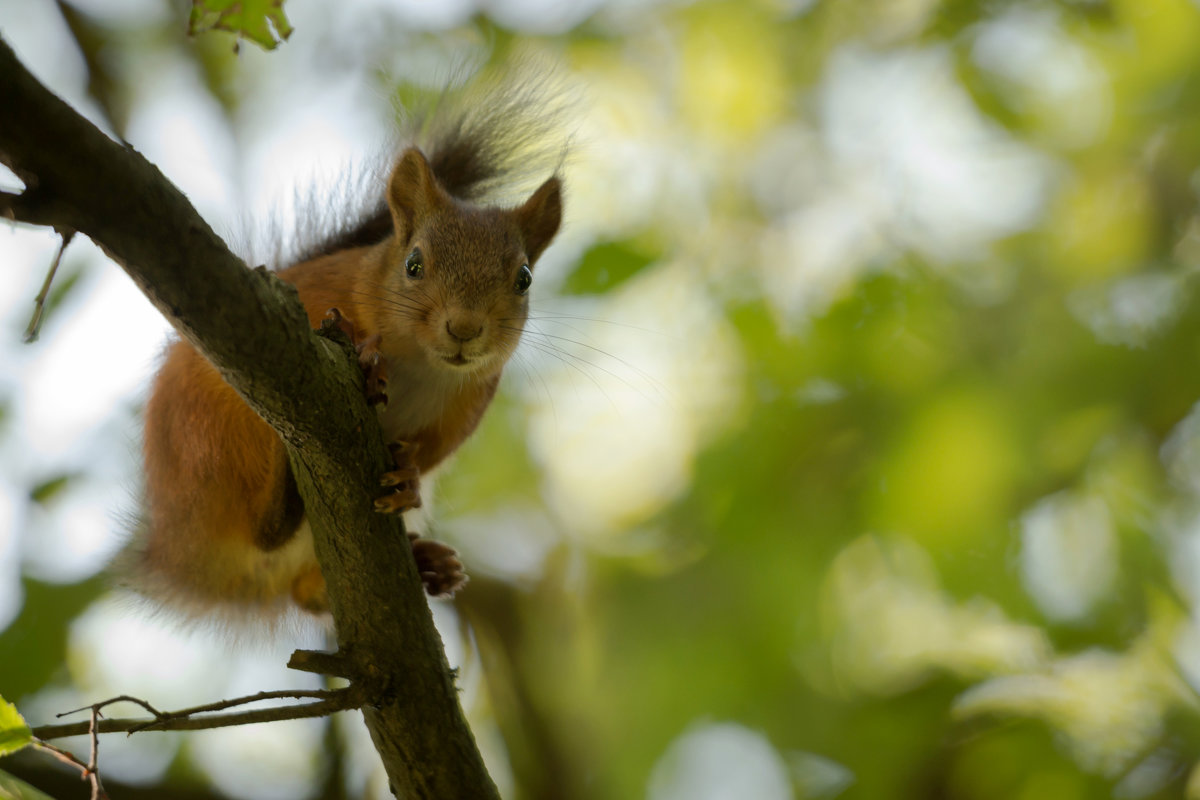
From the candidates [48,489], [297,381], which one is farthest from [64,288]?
[297,381]

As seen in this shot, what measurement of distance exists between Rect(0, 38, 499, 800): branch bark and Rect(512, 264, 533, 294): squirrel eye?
1117mm

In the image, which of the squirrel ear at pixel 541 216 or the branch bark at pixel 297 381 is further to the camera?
the squirrel ear at pixel 541 216

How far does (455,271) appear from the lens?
296 centimetres

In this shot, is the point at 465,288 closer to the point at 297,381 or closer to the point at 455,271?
the point at 455,271

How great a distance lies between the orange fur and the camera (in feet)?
9.02

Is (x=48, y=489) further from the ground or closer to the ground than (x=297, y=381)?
further from the ground

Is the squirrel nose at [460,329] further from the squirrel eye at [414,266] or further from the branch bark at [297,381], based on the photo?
the branch bark at [297,381]

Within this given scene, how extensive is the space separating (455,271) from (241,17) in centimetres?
142

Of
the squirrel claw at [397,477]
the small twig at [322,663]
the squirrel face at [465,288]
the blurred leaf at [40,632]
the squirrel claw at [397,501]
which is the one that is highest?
the squirrel face at [465,288]

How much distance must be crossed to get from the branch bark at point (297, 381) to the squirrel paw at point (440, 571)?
31.4 inches

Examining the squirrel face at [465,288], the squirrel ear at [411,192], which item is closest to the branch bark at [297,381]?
the squirrel face at [465,288]

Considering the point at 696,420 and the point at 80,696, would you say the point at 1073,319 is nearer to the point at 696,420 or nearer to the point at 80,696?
the point at 696,420

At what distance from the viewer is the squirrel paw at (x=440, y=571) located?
3.04 meters

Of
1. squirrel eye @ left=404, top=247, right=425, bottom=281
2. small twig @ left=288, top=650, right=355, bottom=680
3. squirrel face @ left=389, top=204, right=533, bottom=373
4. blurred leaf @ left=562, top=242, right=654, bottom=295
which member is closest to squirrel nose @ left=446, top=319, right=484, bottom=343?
squirrel face @ left=389, top=204, right=533, bottom=373
